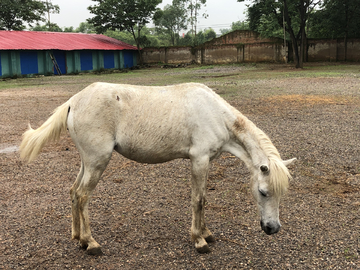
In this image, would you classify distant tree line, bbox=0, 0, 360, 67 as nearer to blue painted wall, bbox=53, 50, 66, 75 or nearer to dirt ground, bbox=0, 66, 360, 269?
blue painted wall, bbox=53, 50, 66, 75

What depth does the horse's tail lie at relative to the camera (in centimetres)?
369

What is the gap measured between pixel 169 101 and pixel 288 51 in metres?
35.0

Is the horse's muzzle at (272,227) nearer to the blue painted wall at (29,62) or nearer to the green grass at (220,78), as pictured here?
the green grass at (220,78)

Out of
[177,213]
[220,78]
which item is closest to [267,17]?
[220,78]

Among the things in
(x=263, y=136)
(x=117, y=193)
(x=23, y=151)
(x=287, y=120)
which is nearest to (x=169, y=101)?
(x=263, y=136)

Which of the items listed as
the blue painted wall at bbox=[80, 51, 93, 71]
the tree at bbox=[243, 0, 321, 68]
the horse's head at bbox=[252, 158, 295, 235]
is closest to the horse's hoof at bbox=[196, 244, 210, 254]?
the horse's head at bbox=[252, 158, 295, 235]

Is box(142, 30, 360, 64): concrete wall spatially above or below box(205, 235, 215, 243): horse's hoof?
above

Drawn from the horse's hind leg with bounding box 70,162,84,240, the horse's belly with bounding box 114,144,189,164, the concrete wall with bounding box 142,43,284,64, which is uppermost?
the concrete wall with bounding box 142,43,284,64

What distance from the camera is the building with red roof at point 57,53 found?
→ 27984 millimetres

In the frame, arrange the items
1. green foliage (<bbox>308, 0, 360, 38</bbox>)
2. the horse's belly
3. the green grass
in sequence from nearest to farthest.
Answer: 1. the horse's belly
2. the green grass
3. green foliage (<bbox>308, 0, 360, 38</bbox>)

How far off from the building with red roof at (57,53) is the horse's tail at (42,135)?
87.6 feet

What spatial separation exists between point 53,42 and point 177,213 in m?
31.9

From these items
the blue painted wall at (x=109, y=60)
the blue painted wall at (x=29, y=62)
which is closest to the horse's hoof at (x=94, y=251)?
the blue painted wall at (x=29, y=62)

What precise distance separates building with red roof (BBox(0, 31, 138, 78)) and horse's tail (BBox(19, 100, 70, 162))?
26.7 meters
